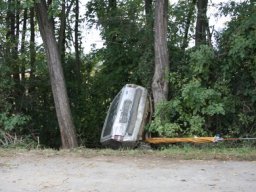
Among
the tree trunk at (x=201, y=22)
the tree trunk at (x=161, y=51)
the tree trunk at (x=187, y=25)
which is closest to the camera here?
the tree trunk at (x=161, y=51)

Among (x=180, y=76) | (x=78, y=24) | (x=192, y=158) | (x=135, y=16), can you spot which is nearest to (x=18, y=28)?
(x=78, y=24)

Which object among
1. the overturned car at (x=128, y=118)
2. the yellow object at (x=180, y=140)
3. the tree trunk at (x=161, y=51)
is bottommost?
the yellow object at (x=180, y=140)

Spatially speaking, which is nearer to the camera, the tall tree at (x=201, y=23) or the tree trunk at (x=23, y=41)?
the tall tree at (x=201, y=23)

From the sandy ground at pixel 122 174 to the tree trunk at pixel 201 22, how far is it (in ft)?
22.4

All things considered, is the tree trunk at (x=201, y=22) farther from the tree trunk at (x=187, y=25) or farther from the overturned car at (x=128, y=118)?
the overturned car at (x=128, y=118)

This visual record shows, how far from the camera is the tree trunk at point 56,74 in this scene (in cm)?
1366

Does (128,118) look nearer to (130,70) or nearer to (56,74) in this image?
(56,74)

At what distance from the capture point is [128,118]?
12062mm

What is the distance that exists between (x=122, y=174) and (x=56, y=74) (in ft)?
23.2

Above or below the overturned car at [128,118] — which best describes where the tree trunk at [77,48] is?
above

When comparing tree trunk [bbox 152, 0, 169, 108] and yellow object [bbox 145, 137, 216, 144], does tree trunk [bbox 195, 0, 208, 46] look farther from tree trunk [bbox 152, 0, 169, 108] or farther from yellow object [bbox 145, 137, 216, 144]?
yellow object [bbox 145, 137, 216, 144]

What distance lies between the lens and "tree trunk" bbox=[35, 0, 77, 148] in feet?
44.8

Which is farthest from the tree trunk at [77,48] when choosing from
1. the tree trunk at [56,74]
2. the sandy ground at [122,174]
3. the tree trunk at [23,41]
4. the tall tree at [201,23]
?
the sandy ground at [122,174]

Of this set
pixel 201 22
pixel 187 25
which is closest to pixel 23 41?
pixel 187 25
